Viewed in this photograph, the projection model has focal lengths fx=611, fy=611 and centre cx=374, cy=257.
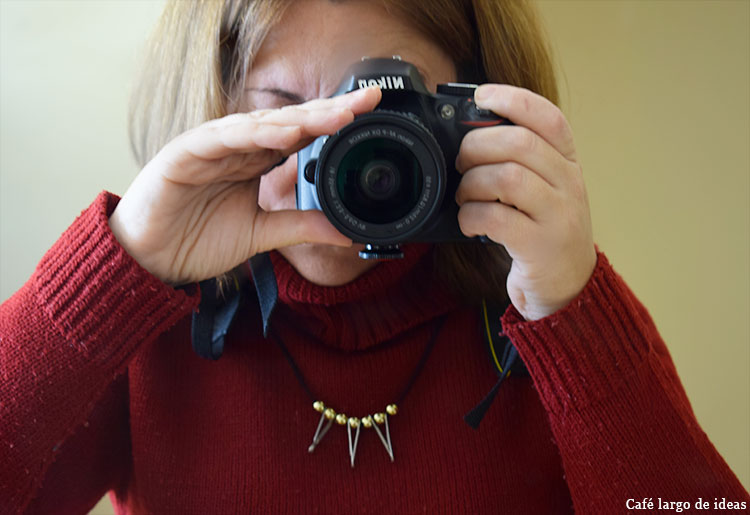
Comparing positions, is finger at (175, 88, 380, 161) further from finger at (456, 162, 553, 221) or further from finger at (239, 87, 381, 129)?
finger at (456, 162, 553, 221)

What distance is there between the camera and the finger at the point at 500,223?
0.55 meters

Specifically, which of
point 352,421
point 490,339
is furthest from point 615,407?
point 352,421

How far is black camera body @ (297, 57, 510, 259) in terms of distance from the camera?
1.66 feet

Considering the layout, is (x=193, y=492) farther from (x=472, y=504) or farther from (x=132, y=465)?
(x=472, y=504)

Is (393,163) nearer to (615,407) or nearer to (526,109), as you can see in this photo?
(526,109)

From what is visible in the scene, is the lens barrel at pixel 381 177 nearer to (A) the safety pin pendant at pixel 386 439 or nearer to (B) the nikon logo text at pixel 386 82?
(B) the nikon logo text at pixel 386 82

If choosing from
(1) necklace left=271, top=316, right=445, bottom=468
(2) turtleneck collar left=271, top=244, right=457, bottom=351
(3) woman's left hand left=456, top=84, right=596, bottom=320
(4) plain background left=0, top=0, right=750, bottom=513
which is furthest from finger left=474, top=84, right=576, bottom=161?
(4) plain background left=0, top=0, right=750, bottom=513

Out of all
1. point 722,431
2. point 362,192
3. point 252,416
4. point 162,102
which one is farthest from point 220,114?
point 722,431

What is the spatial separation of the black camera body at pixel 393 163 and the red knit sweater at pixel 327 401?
0.47 feet

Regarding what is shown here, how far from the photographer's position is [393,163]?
55 centimetres

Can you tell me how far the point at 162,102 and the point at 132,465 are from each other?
43 cm

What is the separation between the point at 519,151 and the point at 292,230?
22cm

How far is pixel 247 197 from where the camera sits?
0.62 m

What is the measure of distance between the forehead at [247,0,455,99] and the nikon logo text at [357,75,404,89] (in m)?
0.09
